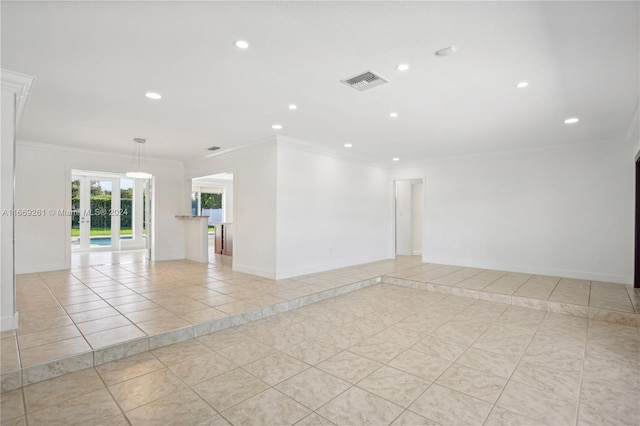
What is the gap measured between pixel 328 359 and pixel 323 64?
2.73 meters

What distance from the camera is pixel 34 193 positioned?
20.0ft

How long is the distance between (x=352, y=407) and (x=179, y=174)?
7.65m

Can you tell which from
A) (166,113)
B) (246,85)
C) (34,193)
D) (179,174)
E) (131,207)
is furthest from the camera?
(131,207)

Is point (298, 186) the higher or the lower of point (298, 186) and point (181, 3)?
the lower

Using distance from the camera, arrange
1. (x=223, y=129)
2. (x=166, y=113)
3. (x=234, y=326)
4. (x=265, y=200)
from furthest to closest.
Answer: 1. (x=265, y=200)
2. (x=223, y=129)
3. (x=166, y=113)
4. (x=234, y=326)

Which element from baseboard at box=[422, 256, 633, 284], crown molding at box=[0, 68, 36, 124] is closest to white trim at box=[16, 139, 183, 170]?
crown molding at box=[0, 68, 36, 124]

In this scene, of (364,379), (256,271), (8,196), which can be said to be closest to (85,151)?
(8,196)

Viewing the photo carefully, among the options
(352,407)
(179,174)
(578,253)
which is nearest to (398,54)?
(352,407)

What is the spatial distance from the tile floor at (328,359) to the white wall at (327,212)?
1125 mm

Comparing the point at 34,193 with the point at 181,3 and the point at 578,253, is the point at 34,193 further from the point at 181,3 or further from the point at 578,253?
the point at 578,253

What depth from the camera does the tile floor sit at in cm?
211

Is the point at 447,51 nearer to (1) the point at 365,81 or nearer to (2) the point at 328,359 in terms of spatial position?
(1) the point at 365,81

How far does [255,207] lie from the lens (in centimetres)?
590

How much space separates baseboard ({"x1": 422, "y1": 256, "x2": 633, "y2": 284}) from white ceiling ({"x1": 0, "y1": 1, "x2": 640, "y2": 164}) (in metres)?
2.56
